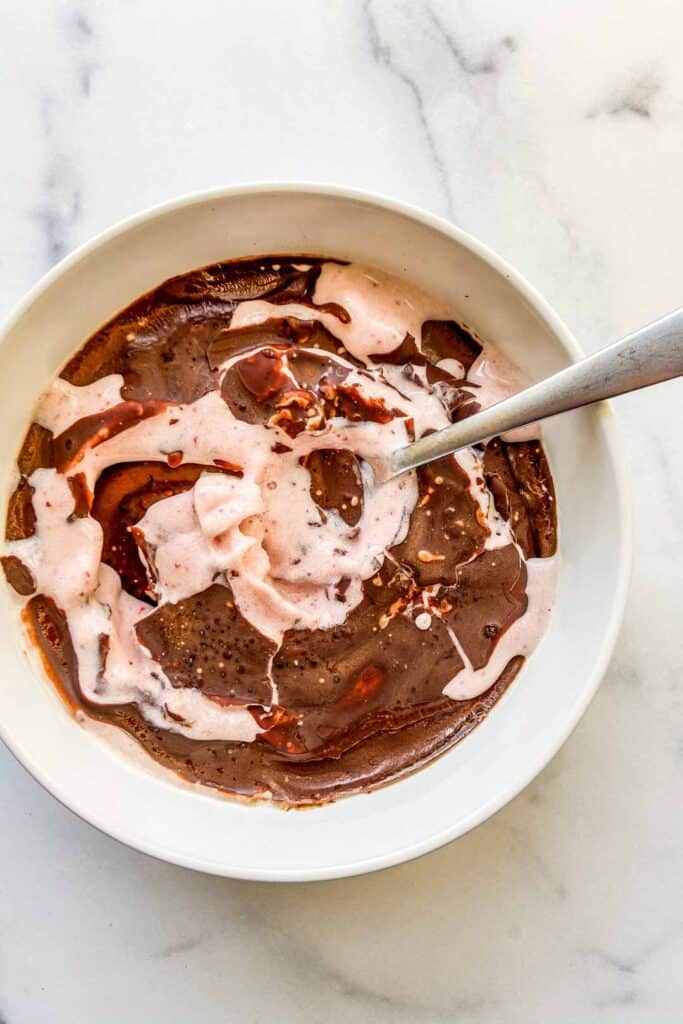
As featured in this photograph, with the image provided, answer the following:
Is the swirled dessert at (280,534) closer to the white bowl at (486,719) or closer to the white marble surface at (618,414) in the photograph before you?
the white bowl at (486,719)

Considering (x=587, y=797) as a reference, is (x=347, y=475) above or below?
above

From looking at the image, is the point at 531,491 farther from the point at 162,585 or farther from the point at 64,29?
the point at 64,29

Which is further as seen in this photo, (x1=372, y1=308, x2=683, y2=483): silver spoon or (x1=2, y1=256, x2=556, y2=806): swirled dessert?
(x1=2, y1=256, x2=556, y2=806): swirled dessert

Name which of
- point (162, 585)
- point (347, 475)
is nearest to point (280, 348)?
point (347, 475)

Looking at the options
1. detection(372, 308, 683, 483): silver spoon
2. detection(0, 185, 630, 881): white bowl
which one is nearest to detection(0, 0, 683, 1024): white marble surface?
detection(0, 185, 630, 881): white bowl

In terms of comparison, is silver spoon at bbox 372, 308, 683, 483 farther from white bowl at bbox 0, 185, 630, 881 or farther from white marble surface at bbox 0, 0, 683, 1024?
white marble surface at bbox 0, 0, 683, 1024

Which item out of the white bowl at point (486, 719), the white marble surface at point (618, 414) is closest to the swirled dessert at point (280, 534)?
the white bowl at point (486, 719)

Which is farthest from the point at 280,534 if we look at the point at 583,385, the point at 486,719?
the point at 583,385
